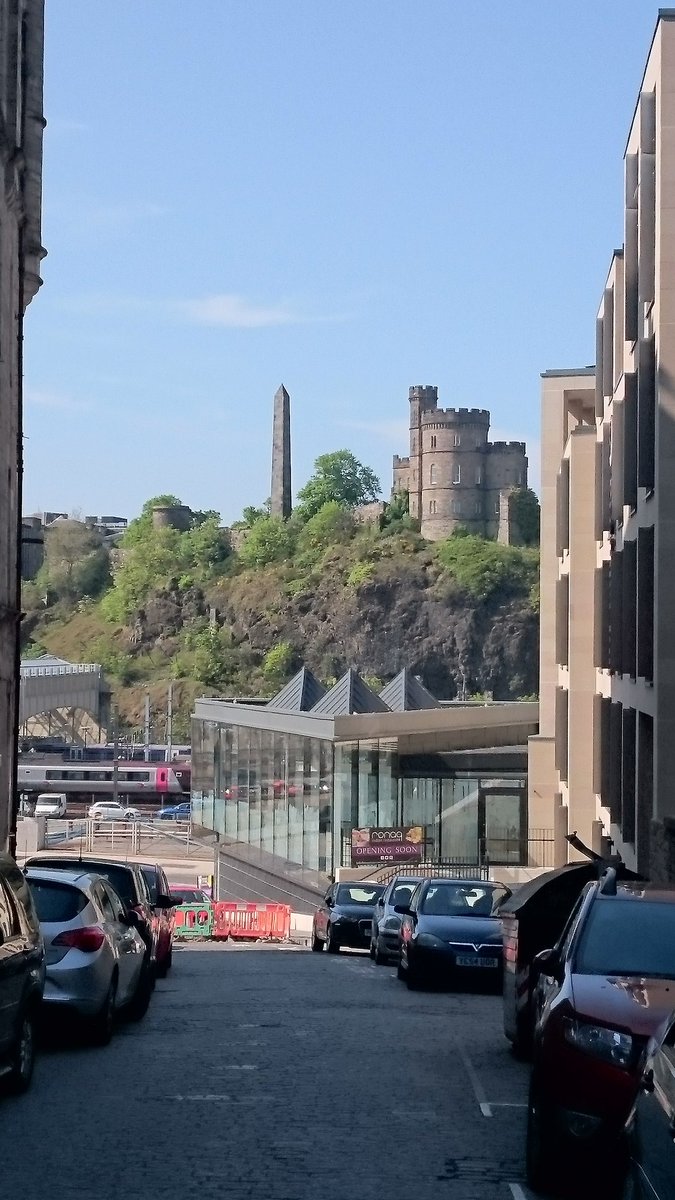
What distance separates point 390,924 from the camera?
27.8 metres

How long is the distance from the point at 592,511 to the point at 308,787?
20119mm

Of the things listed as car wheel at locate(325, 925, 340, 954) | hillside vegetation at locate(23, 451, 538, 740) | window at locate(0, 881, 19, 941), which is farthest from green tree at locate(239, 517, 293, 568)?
window at locate(0, 881, 19, 941)

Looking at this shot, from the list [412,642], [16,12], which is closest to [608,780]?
[16,12]

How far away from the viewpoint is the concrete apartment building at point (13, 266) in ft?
107

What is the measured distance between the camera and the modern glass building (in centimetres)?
5647

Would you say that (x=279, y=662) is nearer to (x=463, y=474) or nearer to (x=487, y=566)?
(x=487, y=566)

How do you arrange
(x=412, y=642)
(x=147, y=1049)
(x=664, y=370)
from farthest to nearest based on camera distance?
(x=412, y=642) → (x=664, y=370) → (x=147, y=1049)

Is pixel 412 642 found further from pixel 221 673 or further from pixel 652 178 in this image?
pixel 652 178

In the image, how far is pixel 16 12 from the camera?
33344 mm

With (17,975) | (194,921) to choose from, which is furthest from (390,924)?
(194,921)

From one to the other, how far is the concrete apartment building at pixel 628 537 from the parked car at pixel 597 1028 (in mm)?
13874

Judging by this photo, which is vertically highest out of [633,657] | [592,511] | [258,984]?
[592,511]

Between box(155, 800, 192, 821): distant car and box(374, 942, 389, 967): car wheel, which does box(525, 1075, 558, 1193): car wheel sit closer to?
box(374, 942, 389, 967): car wheel

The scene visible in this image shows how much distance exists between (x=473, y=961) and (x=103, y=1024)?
25.5 ft
